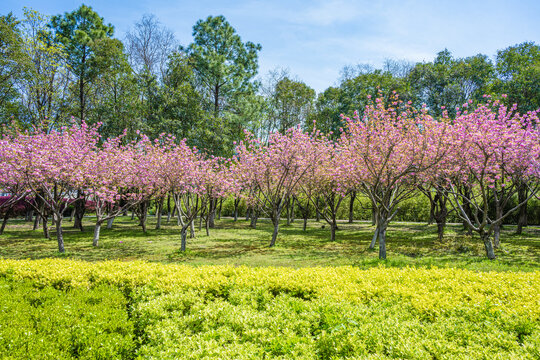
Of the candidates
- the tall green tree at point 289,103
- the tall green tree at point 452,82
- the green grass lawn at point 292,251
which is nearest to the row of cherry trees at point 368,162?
the green grass lawn at point 292,251

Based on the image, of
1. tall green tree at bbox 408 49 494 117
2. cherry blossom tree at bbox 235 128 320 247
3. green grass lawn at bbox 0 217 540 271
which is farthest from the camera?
tall green tree at bbox 408 49 494 117

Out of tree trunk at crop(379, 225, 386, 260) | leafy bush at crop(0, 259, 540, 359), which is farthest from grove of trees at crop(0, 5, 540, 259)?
leafy bush at crop(0, 259, 540, 359)

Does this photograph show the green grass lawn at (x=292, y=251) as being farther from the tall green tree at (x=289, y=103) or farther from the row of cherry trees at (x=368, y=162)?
the tall green tree at (x=289, y=103)

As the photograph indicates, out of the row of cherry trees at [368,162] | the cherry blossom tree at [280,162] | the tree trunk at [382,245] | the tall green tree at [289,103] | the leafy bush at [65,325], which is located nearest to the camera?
the leafy bush at [65,325]

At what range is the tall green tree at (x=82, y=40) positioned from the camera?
24969 millimetres

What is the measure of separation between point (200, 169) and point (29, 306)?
1345 centimetres

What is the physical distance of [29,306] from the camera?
18.7ft

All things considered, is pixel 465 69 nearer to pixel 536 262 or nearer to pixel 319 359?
pixel 536 262

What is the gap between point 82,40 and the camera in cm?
2484

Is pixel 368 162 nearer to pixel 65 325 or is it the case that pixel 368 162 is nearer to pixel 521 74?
pixel 65 325

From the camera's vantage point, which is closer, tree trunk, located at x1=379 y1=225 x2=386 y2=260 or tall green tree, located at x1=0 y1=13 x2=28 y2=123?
tree trunk, located at x1=379 y1=225 x2=386 y2=260

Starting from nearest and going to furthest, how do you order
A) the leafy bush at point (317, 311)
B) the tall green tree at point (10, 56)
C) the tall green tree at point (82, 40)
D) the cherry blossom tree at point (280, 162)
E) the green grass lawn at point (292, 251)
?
1. the leafy bush at point (317, 311)
2. the green grass lawn at point (292, 251)
3. the cherry blossom tree at point (280, 162)
4. the tall green tree at point (10, 56)
5. the tall green tree at point (82, 40)

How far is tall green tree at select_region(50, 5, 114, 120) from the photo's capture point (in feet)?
81.9

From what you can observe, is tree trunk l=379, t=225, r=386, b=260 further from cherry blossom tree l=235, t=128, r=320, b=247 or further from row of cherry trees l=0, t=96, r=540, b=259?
cherry blossom tree l=235, t=128, r=320, b=247
